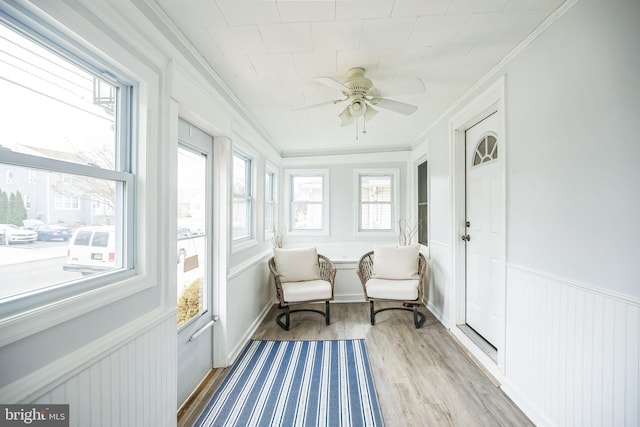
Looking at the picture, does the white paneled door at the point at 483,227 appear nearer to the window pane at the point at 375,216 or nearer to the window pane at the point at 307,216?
the window pane at the point at 375,216

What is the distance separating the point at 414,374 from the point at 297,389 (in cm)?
97

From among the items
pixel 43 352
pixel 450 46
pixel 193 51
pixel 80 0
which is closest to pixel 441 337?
pixel 450 46

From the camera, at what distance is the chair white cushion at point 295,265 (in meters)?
A: 3.51

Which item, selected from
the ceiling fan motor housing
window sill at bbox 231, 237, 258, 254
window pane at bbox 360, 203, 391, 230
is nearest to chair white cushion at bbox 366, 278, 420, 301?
window sill at bbox 231, 237, 258, 254

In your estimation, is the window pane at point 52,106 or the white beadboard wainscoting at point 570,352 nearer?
the window pane at point 52,106

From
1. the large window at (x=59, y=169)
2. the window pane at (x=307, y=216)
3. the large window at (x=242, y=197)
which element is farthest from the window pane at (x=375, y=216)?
the large window at (x=59, y=169)

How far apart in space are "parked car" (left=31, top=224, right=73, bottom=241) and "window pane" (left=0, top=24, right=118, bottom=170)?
26 cm

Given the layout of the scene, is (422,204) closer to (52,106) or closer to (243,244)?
(243,244)

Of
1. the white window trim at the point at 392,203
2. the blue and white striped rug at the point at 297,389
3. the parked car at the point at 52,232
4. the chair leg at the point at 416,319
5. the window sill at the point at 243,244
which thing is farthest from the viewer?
the white window trim at the point at 392,203

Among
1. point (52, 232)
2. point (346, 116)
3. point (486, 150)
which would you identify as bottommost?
point (52, 232)

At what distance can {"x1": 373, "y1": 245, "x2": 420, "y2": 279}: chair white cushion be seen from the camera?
3.49 meters

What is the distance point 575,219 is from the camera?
1458mm

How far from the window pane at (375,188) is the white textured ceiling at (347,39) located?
88.2 inches

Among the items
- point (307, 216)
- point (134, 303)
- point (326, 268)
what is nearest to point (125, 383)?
point (134, 303)
